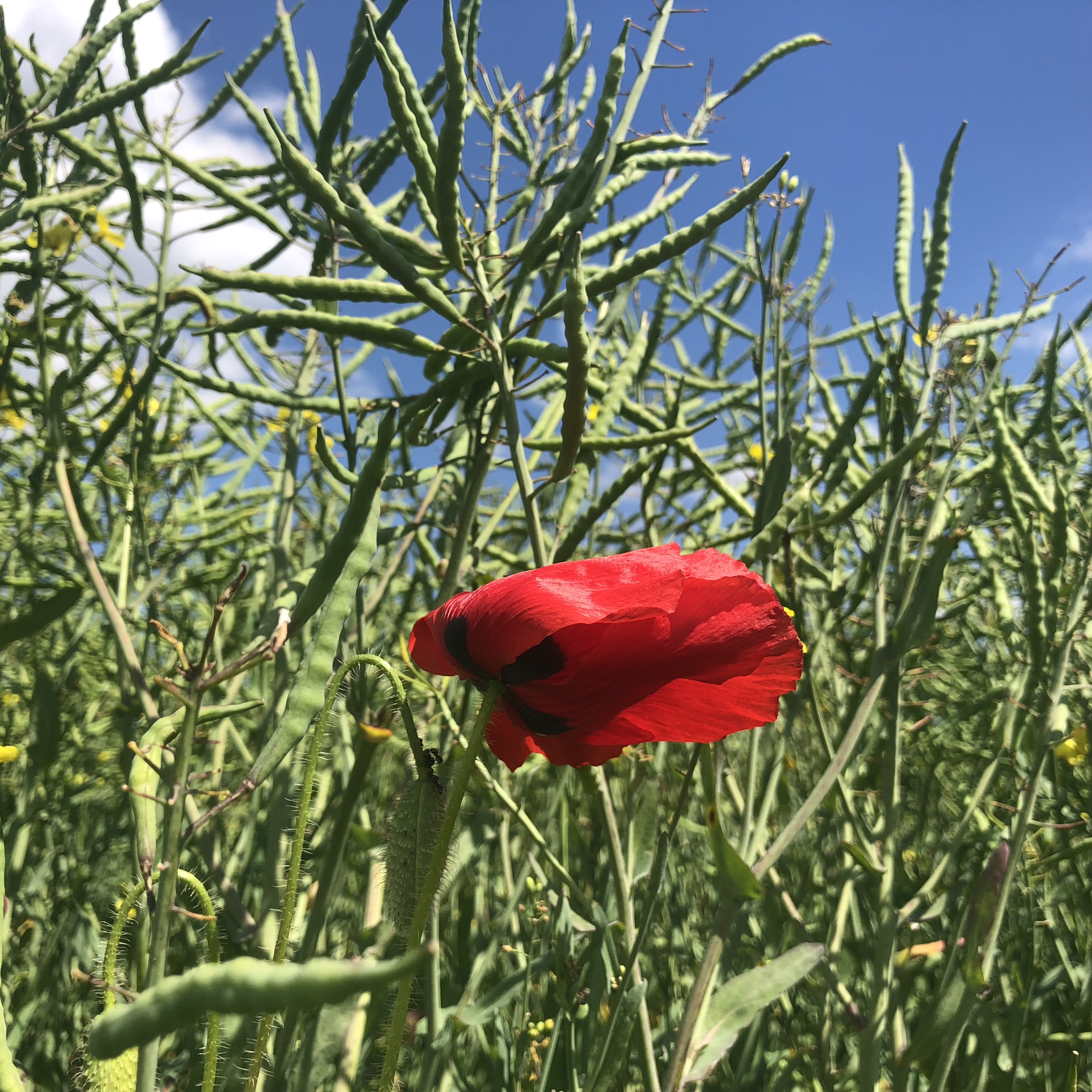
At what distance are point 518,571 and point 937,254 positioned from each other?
2.39 ft

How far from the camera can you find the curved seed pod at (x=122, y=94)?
0.87 m

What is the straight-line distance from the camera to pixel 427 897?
1.39ft

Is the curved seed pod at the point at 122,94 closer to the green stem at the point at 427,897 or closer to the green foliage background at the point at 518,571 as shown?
the green foliage background at the point at 518,571

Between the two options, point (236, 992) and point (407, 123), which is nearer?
point (236, 992)

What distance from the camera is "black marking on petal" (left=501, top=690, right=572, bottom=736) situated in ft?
1.83

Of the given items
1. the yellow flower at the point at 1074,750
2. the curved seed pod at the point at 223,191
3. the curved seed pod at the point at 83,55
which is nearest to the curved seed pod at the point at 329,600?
the curved seed pod at the point at 223,191

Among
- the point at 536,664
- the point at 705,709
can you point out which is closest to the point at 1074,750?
the point at 705,709

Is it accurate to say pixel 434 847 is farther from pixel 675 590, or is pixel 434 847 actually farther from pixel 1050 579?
pixel 1050 579

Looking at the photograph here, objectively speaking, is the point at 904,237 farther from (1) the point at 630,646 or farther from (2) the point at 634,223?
(1) the point at 630,646

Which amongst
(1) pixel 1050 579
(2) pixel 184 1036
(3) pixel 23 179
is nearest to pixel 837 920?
(1) pixel 1050 579

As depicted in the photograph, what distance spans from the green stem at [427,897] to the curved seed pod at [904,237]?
80cm

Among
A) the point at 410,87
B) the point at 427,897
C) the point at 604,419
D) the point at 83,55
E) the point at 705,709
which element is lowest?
the point at 427,897

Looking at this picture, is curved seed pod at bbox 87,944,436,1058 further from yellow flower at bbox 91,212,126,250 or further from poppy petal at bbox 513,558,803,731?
yellow flower at bbox 91,212,126,250

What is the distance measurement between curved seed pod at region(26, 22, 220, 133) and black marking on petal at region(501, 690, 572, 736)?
29.9 inches
